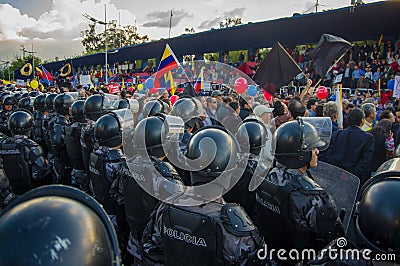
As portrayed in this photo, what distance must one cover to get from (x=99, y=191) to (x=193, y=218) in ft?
6.24

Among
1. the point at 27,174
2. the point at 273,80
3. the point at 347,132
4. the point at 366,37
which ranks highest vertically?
the point at 366,37

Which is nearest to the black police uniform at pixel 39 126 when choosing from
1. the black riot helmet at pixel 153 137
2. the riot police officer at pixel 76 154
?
the riot police officer at pixel 76 154

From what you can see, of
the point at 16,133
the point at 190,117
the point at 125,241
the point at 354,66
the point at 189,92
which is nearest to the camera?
the point at 125,241

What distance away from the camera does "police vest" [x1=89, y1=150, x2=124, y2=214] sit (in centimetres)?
381

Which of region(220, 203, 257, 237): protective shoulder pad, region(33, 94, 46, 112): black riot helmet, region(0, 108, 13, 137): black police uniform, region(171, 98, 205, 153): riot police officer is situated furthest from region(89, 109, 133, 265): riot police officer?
region(0, 108, 13, 137): black police uniform

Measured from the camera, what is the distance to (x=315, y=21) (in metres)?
15.1

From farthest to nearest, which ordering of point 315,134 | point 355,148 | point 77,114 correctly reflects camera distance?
point 77,114, point 355,148, point 315,134

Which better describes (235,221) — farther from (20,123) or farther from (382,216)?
(20,123)

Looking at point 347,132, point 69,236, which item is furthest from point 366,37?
point 69,236

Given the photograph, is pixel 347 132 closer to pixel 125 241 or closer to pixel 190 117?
pixel 190 117

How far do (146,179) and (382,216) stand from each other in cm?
205

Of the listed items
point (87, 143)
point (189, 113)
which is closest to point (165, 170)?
point (87, 143)

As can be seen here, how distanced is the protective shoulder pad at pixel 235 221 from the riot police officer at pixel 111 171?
141 cm

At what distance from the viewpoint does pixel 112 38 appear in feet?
216
